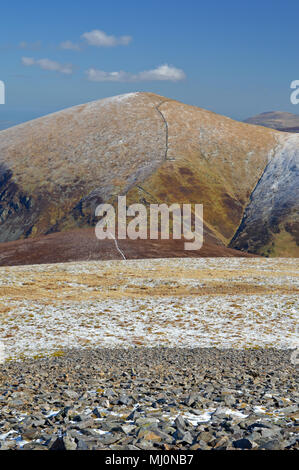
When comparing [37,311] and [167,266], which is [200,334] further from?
[167,266]

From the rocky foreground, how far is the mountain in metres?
109

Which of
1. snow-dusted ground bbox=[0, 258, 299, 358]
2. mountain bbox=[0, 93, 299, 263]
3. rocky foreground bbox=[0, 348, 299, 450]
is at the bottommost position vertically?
snow-dusted ground bbox=[0, 258, 299, 358]

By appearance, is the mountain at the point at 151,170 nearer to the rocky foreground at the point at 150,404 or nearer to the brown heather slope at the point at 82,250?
the brown heather slope at the point at 82,250

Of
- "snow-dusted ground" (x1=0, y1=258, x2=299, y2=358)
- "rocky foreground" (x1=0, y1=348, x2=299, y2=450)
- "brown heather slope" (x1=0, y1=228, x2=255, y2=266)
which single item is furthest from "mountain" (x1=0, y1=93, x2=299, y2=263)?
"rocky foreground" (x1=0, y1=348, x2=299, y2=450)

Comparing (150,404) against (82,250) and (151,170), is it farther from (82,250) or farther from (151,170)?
(151,170)

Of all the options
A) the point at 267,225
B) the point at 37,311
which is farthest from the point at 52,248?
the point at 267,225

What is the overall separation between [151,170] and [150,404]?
145414 millimetres

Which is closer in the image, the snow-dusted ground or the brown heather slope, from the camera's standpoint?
the snow-dusted ground

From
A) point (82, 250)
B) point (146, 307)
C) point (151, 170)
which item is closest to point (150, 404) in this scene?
point (146, 307)

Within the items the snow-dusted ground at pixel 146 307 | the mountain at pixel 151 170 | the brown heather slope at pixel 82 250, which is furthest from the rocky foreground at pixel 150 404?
the mountain at pixel 151 170

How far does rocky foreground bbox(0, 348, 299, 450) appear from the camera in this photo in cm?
820

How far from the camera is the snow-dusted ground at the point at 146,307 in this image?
77.2ft

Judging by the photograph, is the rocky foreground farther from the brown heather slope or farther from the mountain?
the mountain

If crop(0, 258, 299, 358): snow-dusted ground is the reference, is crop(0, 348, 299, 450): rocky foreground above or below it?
above
